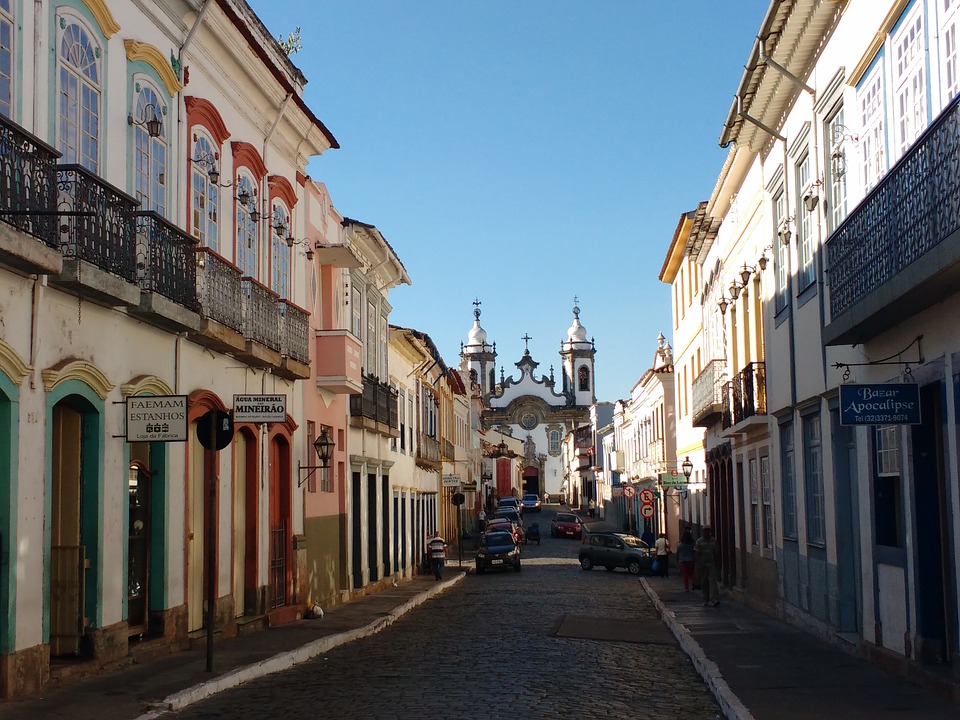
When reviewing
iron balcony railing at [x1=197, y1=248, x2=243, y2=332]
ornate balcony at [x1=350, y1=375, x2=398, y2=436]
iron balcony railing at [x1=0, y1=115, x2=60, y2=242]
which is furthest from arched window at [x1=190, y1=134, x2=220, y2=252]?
ornate balcony at [x1=350, y1=375, x2=398, y2=436]

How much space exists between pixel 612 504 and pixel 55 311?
6482cm

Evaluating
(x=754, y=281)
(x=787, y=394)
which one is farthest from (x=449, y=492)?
(x=787, y=394)

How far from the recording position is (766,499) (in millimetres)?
20688

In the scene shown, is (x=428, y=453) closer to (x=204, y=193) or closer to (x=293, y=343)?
(x=293, y=343)

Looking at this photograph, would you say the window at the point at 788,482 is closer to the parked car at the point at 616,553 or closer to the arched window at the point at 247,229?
the arched window at the point at 247,229

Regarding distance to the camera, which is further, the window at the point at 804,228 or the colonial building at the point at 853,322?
the window at the point at 804,228

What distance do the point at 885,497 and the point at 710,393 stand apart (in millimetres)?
13249

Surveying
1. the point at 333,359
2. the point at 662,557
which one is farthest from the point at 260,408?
the point at 662,557

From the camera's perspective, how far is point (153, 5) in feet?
45.2

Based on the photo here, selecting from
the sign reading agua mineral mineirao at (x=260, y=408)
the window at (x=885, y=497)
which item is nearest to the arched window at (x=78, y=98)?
the sign reading agua mineral mineirao at (x=260, y=408)

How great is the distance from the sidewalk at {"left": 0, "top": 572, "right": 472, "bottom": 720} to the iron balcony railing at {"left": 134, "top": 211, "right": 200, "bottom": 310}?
3.95 meters

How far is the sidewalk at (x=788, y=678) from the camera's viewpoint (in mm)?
10109

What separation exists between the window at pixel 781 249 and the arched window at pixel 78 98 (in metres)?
9.79

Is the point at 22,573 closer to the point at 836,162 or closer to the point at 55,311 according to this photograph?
the point at 55,311
